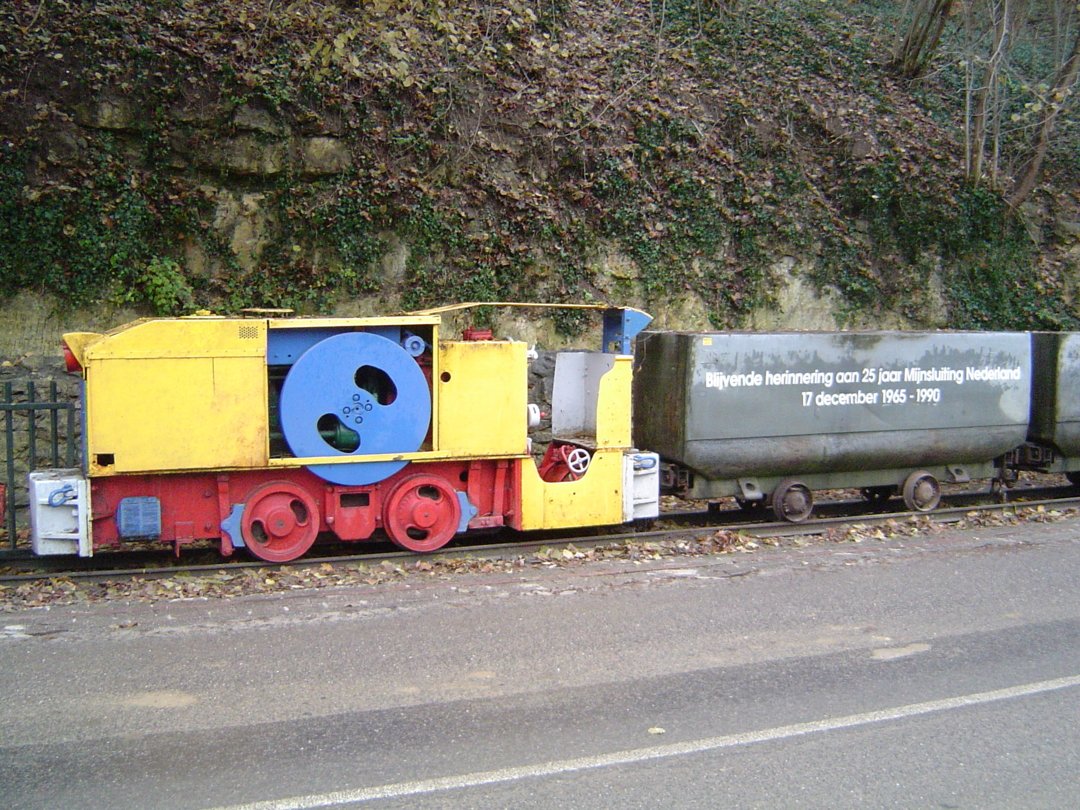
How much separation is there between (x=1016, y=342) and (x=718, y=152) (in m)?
6.02

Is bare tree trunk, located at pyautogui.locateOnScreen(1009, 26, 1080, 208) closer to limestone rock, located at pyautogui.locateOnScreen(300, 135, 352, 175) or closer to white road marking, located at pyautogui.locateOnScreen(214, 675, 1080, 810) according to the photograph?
limestone rock, located at pyautogui.locateOnScreen(300, 135, 352, 175)

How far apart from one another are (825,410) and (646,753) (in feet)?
21.0

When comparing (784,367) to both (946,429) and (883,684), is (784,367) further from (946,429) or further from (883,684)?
(883,684)

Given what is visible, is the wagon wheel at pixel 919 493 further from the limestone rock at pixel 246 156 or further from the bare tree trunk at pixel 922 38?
the bare tree trunk at pixel 922 38

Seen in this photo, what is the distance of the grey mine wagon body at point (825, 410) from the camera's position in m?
10.1

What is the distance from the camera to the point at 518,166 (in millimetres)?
14297

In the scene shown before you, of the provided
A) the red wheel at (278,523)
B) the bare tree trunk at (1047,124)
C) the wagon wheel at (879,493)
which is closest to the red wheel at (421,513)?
the red wheel at (278,523)

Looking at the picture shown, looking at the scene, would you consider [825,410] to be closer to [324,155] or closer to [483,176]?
[483,176]

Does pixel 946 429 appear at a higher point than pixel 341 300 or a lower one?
lower

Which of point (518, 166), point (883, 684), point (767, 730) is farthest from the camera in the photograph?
point (518, 166)

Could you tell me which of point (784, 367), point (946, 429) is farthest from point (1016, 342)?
point (784, 367)

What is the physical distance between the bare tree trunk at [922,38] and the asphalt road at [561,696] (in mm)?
14744

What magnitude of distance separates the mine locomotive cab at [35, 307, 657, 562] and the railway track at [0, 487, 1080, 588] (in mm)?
224

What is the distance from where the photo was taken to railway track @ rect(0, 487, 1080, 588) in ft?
27.8
